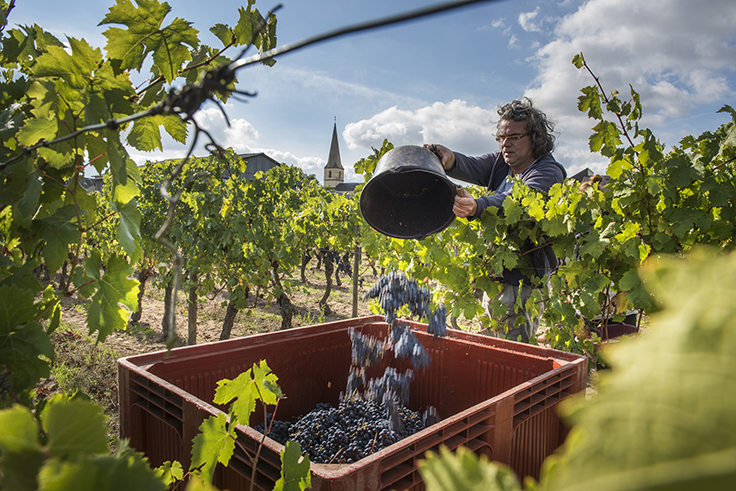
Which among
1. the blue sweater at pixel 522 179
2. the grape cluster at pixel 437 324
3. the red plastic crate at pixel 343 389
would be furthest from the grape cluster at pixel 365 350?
the blue sweater at pixel 522 179

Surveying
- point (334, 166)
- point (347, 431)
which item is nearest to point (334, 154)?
point (334, 166)

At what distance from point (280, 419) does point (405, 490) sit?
1.54 meters

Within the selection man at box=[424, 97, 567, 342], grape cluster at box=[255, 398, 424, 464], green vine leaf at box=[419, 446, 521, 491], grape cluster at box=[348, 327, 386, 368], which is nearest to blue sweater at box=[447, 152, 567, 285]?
man at box=[424, 97, 567, 342]

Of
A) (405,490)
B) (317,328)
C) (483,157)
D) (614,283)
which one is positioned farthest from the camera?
(483,157)

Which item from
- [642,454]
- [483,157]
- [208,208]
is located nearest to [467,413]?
[642,454]

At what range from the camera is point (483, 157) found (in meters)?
3.51

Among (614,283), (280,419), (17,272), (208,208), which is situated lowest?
(280,419)

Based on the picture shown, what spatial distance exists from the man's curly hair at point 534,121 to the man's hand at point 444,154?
45 centimetres

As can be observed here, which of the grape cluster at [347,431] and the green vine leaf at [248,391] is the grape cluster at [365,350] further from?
the green vine leaf at [248,391]

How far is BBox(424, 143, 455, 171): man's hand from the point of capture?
2922 mm

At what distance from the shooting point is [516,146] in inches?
122

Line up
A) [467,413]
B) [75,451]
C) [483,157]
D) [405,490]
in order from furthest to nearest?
[483,157]
[467,413]
[405,490]
[75,451]

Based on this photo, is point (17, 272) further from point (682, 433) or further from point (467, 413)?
point (467, 413)

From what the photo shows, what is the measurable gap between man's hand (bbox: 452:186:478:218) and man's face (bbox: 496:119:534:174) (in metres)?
1.06
